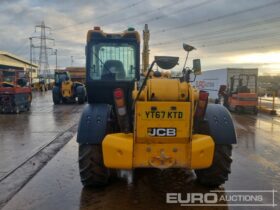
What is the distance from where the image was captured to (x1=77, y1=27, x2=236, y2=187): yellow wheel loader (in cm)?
569

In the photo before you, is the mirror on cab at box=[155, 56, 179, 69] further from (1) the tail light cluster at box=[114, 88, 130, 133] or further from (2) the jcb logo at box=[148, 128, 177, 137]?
(2) the jcb logo at box=[148, 128, 177, 137]

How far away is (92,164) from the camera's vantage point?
20.7 feet

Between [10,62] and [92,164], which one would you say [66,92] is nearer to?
[92,164]

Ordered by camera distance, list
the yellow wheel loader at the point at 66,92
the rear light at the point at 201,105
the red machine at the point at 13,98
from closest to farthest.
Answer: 1. the rear light at the point at 201,105
2. the red machine at the point at 13,98
3. the yellow wheel loader at the point at 66,92

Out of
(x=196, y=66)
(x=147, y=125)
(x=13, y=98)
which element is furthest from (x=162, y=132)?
(x=13, y=98)

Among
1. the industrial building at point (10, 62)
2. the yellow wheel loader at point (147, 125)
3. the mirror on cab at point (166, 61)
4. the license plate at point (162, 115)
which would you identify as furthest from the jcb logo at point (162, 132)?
the industrial building at point (10, 62)

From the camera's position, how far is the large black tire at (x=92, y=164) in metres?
6.30

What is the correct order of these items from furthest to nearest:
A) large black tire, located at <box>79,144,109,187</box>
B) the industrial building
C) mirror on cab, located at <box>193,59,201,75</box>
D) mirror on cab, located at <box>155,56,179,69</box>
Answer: the industrial building → large black tire, located at <box>79,144,109,187</box> → mirror on cab, located at <box>193,59,201,75</box> → mirror on cab, located at <box>155,56,179,69</box>

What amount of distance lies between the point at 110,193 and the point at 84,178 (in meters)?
0.50

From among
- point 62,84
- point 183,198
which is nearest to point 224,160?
point 183,198

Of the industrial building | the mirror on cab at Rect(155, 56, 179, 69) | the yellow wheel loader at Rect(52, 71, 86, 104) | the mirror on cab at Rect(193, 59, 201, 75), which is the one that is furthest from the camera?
the industrial building

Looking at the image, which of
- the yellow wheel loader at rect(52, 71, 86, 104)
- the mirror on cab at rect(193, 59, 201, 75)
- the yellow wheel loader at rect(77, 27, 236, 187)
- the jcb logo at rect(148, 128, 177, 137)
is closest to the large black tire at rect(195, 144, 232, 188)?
the yellow wheel loader at rect(77, 27, 236, 187)

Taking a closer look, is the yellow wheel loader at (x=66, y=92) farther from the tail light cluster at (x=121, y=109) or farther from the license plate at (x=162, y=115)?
the license plate at (x=162, y=115)

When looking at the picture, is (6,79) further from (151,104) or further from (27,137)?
(151,104)
